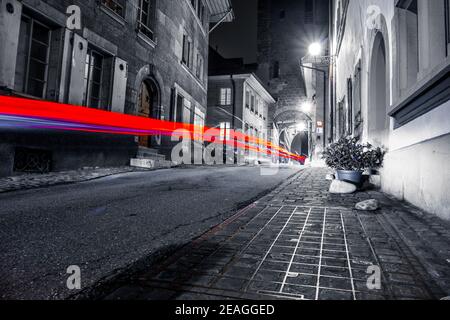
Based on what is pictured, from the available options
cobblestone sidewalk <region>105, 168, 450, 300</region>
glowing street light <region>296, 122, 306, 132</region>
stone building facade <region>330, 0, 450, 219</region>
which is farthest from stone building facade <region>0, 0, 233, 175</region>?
glowing street light <region>296, 122, 306, 132</region>

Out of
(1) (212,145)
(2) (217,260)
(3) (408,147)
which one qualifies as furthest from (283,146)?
(2) (217,260)

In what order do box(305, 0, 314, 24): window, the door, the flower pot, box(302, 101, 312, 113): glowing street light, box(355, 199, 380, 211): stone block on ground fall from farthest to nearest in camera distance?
box(305, 0, 314, 24): window → box(302, 101, 312, 113): glowing street light → the door → the flower pot → box(355, 199, 380, 211): stone block on ground

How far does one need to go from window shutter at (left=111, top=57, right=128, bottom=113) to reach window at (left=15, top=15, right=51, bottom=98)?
2266 mm

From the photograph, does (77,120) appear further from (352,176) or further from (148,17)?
(352,176)

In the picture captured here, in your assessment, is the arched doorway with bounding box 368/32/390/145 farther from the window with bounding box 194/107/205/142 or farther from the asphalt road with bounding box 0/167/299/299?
the window with bounding box 194/107/205/142

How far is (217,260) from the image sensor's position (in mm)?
2213

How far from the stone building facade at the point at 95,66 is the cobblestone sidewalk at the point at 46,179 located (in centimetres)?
39

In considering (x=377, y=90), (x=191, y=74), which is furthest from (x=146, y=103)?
(x=377, y=90)

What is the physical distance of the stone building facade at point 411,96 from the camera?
3.38 m

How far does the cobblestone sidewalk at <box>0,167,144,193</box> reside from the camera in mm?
5719

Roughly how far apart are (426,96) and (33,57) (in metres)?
8.57

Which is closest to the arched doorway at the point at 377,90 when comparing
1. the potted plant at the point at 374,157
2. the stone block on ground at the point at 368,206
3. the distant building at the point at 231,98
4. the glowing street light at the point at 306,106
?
the potted plant at the point at 374,157

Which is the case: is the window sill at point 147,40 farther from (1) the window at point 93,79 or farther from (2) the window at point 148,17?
(1) the window at point 93,79

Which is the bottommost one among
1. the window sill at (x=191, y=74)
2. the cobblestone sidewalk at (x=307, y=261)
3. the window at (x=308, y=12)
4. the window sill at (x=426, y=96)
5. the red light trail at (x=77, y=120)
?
the cobblestone sidewalk at (x=307, y=261)
